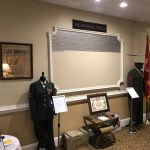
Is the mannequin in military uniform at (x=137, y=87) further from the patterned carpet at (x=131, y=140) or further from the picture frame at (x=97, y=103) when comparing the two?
the picture frame at (x=97, y=103)

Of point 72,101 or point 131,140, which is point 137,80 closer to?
point 131,140

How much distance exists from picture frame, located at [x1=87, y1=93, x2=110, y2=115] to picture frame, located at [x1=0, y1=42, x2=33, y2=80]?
3.97ft

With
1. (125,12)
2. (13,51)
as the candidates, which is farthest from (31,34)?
(125,12)

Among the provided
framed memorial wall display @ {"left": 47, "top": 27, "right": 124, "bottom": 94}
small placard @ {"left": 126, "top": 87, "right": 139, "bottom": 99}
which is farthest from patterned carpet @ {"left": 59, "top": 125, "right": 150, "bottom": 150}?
framed memorial wall display @ {"left": 47, "top": 27, "right": 124, "bottom": 94}

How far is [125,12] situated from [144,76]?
1490 mm

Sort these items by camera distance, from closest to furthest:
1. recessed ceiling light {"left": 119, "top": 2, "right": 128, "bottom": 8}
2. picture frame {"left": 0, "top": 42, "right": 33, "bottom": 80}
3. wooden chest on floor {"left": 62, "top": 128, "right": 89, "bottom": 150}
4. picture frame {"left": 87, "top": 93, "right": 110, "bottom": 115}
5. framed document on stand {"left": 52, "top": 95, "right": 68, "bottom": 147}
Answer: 1. picture frame {"left": 0, "top": 42, "right": 33, "bottom": 80}
2. framed document on stand {"left": 52, "top": 95, "right": 68, "bottom": 147}
3. wooden chest on floor {"left": 62, "top": 128, "right": 89, "bottom": 150}
4. recessed ceiling light {"left": 119, "top": 2, "right": 128, "bottom": 8}
5. picture frame {"left": 87, "top": 93, "right": 110, "bottom": 115}

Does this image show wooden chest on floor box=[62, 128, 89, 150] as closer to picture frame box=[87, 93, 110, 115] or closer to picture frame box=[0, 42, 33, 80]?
picture frame box=[87, 93, 110, 115]

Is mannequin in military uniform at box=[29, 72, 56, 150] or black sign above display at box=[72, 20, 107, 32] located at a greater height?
black sign above display at box=[72, 20, 107, 32]

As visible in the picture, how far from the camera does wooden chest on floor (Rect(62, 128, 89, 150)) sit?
3.32 metres

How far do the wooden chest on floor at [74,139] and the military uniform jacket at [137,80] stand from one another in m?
1.63

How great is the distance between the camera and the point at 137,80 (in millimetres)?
4367

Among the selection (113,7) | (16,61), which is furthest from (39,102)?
(113,7)

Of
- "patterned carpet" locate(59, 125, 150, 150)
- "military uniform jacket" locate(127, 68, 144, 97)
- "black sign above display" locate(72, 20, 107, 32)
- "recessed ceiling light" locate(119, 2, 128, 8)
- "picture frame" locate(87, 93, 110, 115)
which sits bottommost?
"patterned carpet" locate(59, 125, 150, 150)

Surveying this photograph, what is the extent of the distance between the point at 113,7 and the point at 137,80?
5.61ft
